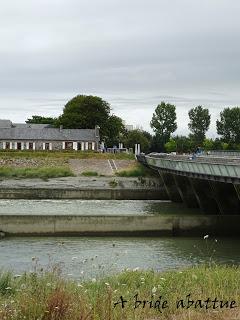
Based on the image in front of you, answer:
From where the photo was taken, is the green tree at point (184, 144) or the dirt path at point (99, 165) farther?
the green tree at point (184, 144)

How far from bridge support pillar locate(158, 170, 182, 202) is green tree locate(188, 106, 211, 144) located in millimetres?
105619

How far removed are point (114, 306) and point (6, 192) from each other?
182 ft

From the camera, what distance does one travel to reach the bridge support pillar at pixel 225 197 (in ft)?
149

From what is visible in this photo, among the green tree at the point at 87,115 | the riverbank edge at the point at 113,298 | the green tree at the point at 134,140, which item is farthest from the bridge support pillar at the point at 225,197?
the green tree at the point at 134,140

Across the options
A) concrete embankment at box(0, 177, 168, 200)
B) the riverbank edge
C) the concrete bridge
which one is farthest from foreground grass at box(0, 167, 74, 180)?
the riverbank edge

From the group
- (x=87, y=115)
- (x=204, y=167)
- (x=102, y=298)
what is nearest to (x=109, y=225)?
(x=204, y=167)

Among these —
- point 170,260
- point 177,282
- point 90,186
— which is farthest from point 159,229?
point 90,186

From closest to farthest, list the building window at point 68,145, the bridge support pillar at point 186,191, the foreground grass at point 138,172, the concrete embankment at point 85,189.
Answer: the bridge support pillar at point 186,191 → the concrete embankment at point 85,189 → the foreground grass at point 138,172 → the building window at point 68,145

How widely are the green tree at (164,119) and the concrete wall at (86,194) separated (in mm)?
94821

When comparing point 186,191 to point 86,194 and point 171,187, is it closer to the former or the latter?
point 171,187

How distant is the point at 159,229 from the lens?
37594 millimetres

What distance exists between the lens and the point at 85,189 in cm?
6606

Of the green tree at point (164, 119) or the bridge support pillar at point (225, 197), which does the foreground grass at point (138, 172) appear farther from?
the green tree at point (164, 119)

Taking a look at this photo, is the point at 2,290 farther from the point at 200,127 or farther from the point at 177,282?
the point at 200,127
